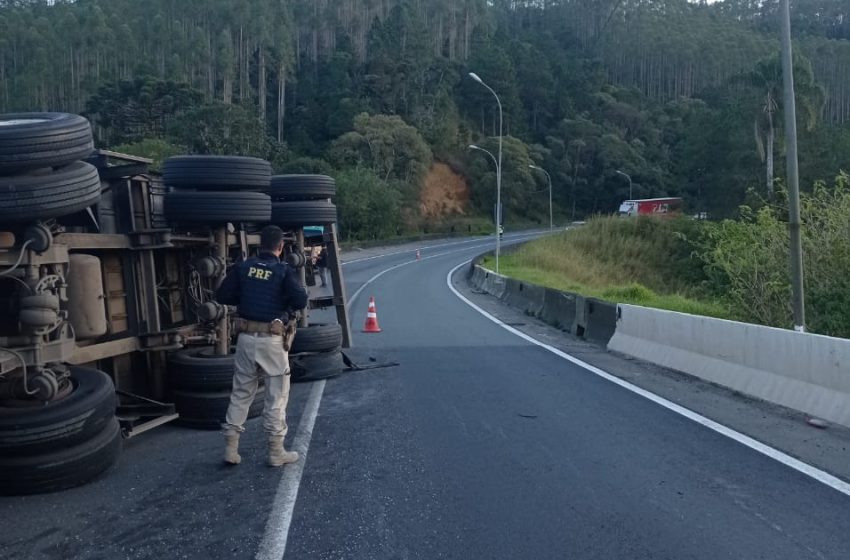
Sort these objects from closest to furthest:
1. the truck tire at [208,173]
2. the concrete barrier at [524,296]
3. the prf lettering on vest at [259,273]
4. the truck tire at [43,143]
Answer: the truck tire at [43,143], the prf lettering on vest at [259,273], the truck tire at [208,173], the concrete barrier at [524,296]

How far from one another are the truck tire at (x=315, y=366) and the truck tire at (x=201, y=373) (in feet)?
9.85

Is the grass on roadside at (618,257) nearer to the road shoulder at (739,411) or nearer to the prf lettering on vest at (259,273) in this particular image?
the road shoulder at (739,411)

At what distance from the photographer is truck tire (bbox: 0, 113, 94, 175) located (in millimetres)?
6605

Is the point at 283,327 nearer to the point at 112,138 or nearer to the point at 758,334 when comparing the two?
the point at 758,334

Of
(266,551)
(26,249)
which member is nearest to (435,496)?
(266,551)

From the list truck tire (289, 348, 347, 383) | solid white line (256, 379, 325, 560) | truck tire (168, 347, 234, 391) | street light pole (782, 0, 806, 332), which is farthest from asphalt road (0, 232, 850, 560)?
street light pole (782, 0, 806, 332)

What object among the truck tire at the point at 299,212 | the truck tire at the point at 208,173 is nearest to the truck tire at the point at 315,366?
the truck tire at the point at 299,212

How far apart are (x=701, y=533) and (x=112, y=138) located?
68.8 metres

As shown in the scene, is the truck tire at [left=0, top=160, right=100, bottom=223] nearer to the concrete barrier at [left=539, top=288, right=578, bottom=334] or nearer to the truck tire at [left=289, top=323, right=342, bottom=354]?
the truck tire at [left=289, top=323, right=342, bottom=354]

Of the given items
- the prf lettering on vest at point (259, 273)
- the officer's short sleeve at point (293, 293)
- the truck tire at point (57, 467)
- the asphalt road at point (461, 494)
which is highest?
the prf lettering on vest at point (259, 273)

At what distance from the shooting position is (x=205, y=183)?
9.04m

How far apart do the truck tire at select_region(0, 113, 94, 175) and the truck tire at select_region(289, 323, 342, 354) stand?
16.1 feet

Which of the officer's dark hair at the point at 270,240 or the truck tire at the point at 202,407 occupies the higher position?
the officer's dark hair at the point at 270,240

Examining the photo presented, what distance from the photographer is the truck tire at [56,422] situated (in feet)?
20.5
